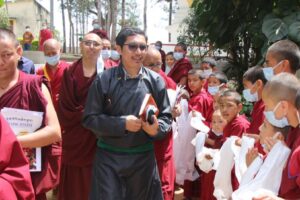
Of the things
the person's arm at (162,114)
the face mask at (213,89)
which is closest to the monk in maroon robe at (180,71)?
the face mask at (213,89)

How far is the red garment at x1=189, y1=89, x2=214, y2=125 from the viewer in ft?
16.4

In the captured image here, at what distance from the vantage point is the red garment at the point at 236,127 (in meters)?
3.78

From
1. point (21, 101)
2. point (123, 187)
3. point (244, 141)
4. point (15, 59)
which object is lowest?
point (123, 187)

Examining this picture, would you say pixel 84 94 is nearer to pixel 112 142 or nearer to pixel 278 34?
pixel 112 142

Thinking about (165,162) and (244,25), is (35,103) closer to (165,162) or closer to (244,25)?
(165,162)

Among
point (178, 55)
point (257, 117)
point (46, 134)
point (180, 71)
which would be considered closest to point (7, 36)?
point (46, 134)

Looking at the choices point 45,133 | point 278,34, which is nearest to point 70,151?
point 45,133

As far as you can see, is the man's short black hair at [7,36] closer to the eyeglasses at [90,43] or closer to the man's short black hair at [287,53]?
the eyeglasses at [90,43]

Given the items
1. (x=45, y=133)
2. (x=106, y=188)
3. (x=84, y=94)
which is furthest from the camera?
(x=84, y=94)

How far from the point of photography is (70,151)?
396 centimetres

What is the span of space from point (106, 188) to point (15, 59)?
3.64 feet

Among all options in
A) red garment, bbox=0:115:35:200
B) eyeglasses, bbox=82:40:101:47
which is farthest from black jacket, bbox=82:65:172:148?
red garment, bbox=0:115:35:200

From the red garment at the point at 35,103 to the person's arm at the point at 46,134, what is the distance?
0.05 m

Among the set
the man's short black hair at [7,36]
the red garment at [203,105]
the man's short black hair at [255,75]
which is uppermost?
the man's short black hair at [7,36]
